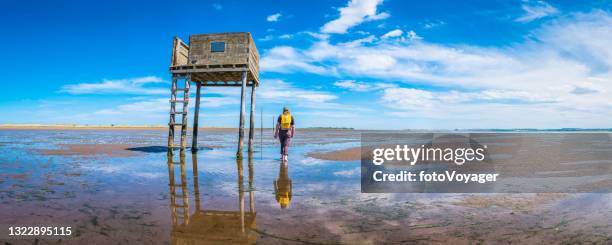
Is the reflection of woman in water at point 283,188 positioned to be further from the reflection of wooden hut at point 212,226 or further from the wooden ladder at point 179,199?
the wooden ladder at point 179,199

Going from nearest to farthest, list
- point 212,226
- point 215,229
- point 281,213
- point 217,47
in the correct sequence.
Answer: point 215,229 < point 212,226 < point 281,213 < point 217,47

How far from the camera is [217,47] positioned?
15.8 metres

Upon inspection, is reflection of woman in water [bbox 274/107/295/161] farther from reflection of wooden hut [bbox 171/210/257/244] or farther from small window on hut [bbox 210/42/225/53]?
reflection of wooden hut [bbox 171/210/257/244]

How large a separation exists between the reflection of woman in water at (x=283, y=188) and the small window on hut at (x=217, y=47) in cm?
825

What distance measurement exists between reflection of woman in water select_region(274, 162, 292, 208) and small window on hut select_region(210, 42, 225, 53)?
27.1ft

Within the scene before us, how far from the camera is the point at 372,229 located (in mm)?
4336

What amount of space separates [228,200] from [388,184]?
400 cm

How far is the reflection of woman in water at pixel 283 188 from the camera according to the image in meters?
6.02

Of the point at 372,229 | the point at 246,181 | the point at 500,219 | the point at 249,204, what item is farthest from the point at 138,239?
the point at 500,219

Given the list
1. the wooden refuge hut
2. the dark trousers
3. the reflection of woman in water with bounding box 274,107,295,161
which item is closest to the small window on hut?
the wooden refuge hut

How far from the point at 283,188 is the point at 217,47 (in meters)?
10.7

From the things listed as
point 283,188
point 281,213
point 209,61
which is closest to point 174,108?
point 209,61

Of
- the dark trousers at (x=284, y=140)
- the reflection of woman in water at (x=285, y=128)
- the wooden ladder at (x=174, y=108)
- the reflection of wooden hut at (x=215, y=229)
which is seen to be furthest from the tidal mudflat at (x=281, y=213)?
the wooden ladder at (x=174, y=108)

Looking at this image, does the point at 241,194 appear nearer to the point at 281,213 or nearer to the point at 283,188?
the point at 283,188
